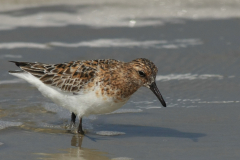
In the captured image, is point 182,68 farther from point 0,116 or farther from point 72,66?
point 0,116

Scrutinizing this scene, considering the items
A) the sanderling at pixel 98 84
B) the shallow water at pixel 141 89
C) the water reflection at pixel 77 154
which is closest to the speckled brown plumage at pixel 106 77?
the sanderling at pixel 98 84

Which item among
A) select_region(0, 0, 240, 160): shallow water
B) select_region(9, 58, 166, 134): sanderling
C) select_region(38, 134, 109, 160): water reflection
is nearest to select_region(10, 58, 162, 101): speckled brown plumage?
select_region(9, 58, 166, 134): sanderling

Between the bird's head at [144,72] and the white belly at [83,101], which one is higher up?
the bird's head at [144,72]

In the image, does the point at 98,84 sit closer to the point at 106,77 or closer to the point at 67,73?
the point at 106,77

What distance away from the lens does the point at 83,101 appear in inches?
312

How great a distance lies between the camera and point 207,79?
425 inches

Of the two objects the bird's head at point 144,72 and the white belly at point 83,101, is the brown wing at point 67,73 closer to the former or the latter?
the white belly at point 83,101

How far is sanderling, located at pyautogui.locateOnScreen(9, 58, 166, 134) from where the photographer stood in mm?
7789

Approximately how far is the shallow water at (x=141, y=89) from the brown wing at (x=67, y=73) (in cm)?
79

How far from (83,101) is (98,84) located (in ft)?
1.31

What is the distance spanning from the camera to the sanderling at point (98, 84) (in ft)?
25.6

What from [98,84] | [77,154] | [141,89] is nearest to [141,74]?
[98,84]

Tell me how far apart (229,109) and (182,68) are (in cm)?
250

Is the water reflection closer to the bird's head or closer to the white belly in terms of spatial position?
the white belly
